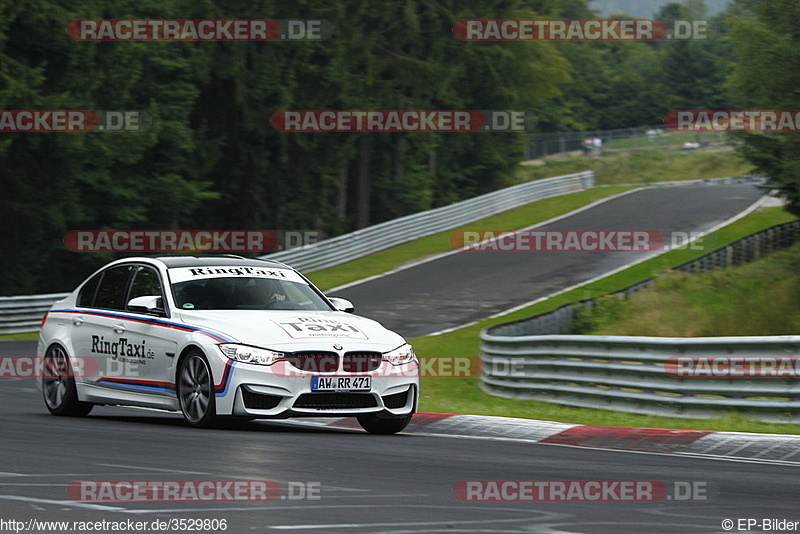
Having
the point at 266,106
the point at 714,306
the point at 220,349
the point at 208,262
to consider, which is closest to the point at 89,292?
the point at 208,262

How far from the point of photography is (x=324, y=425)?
12.6m

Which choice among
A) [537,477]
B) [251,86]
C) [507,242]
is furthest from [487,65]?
[537,477]

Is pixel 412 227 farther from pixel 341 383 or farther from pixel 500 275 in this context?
pixel 341 383

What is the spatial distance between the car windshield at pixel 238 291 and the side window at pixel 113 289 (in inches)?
28.9

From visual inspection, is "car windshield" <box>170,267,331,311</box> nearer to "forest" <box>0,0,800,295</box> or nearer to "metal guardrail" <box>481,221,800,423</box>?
"metal guardrail" <box>481,221,800,423</box>

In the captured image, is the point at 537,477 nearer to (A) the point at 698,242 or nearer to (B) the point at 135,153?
(A) the point at 698,242

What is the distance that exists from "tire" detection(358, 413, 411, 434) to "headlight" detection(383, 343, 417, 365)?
0.51 m

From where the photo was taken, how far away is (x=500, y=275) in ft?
111

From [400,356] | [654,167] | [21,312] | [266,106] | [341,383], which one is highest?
[266,106]

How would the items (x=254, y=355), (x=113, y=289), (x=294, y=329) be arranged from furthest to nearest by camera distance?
(x=113, y=289) < (x=294, y=329) < (x=254, y=355)

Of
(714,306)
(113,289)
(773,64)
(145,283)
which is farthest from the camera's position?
(714,306)

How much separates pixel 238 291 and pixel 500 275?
72.3 ft

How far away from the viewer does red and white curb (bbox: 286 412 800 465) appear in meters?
10.4

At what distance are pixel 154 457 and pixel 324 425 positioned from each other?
357cm
